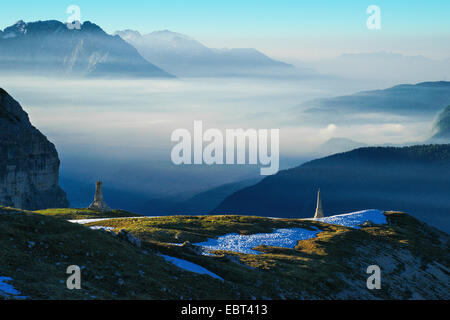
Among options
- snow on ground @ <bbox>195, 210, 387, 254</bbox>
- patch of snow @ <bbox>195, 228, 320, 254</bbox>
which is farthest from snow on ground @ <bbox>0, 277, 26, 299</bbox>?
patch of snow @ <bbox>195, 228, 320, 254</bbox>

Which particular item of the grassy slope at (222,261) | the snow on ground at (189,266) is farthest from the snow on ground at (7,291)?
the snow on ground at (189,266)

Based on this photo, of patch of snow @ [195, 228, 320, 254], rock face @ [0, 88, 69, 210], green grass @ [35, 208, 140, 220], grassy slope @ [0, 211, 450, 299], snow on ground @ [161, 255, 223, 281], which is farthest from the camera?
rock face @ [0, 88, 69, 210]

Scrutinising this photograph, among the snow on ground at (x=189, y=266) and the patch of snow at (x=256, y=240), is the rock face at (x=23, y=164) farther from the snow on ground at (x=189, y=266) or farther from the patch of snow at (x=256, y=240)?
the snow on ground at (x=189, y=266)

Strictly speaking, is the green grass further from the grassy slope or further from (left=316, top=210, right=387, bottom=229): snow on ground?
(left=316, top=210, right=387, bottom=229): snow on ground

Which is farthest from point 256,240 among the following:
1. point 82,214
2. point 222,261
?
point 82,214

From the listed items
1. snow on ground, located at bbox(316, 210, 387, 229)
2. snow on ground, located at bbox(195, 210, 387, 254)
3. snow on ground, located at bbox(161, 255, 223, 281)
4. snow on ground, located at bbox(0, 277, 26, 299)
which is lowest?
snow on ground, located at bbox(316, 210, 387, 229)

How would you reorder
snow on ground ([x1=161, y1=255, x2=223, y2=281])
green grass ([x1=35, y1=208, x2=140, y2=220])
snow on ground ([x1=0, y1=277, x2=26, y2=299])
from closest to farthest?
snow on ground ([x1=0, y1=277, x2=26, y2=299]) → snow on ground ([x1=161, y1=255, x2=223, y2=281]) → green grass ([x1=35, y1=208, x2=140, y2=220])
